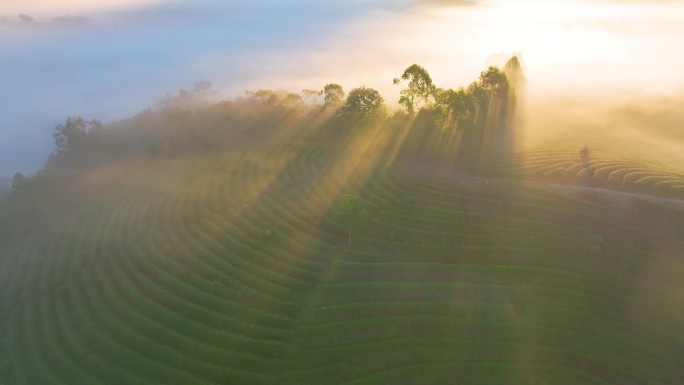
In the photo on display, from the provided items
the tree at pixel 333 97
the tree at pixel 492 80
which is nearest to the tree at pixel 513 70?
the tree at pixel 492 80

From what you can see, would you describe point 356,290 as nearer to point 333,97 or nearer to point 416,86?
point 416,86

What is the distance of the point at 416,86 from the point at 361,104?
36.9 ft

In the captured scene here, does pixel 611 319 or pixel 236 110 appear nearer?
pixel 611 319

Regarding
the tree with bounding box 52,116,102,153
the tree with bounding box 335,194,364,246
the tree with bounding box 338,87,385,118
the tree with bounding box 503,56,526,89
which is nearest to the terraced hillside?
the tree with bounding box 335,194,364,246

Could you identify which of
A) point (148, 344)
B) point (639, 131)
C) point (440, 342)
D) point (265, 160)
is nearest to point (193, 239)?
point (148, 344)

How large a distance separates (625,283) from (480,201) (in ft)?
61.7

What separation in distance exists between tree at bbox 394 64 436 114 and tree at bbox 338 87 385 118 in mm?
5729

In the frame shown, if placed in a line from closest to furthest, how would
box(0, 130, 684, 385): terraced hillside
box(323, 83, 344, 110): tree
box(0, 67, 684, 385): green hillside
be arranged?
1. box(0, 130, 684, 385): terraced hillside
2. box(0, 67, 684, 385): green hillside
3. box(323, 83, 344, 110): tree

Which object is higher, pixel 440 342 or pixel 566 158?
pixel 566 158

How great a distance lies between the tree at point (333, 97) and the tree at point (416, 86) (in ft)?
50.8

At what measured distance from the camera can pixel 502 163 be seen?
7006 cm

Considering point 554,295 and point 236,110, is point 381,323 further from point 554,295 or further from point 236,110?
point 236,110

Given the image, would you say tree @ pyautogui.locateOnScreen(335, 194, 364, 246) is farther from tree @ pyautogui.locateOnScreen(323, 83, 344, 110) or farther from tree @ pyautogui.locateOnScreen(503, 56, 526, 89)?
tree @ pyautogui.locateOnScreen(503, 56, 526, 89)

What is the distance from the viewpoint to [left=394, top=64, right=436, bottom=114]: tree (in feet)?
261
